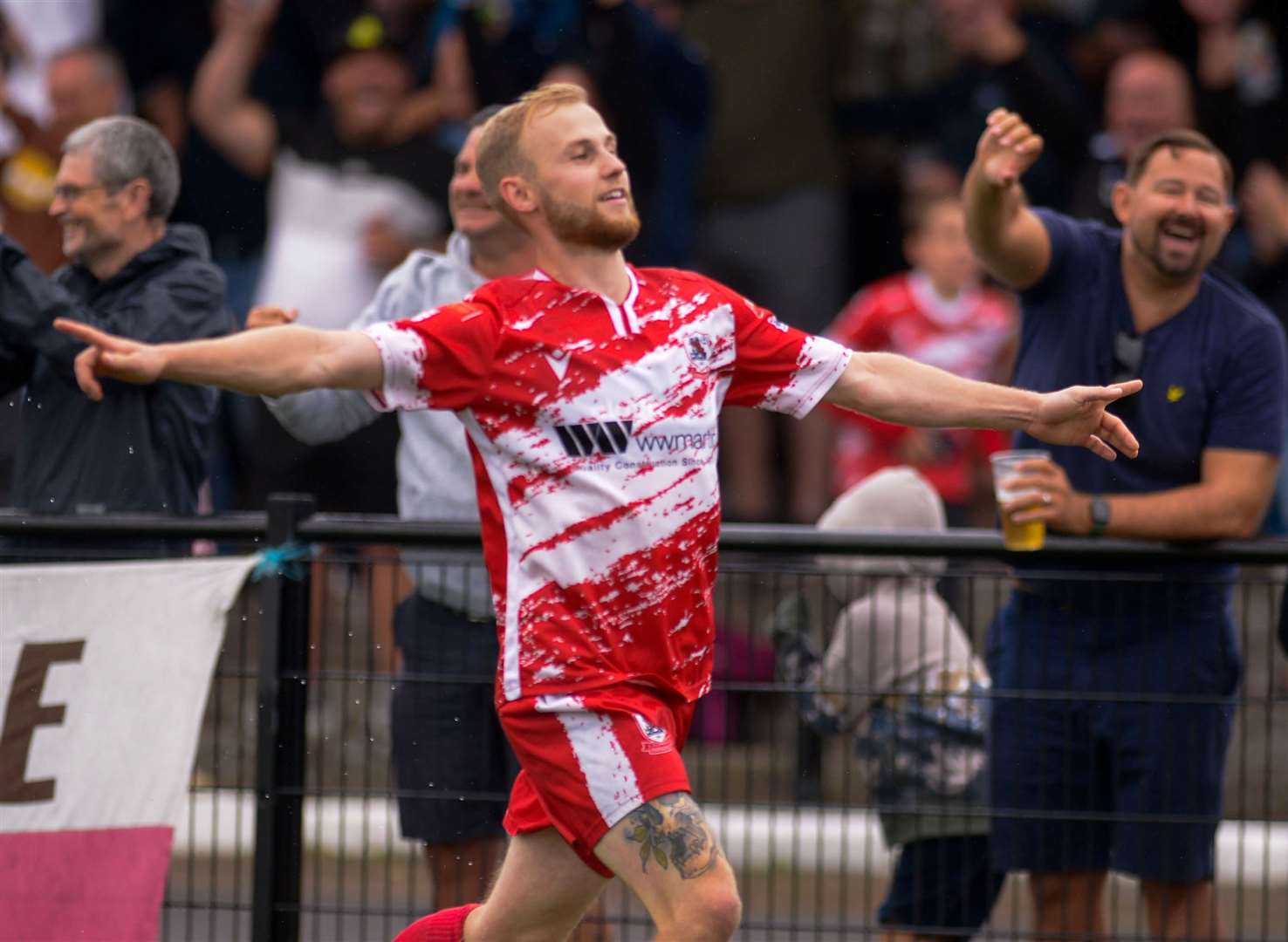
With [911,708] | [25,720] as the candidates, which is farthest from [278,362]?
[911,708]

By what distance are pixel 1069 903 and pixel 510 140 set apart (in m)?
2.50

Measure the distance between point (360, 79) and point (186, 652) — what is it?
15.7 ft

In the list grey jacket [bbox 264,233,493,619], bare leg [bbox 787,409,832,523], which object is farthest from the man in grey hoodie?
bare leg [bbox 787,409,832,523]

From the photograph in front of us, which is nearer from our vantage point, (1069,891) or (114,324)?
(1069,891)

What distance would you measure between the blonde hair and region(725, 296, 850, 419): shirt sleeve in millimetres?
548

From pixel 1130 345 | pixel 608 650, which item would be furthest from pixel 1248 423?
pixel 608 650

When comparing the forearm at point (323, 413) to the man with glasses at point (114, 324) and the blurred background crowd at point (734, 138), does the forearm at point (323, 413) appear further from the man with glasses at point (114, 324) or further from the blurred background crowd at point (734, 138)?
the blurred background crowd at point (734, 138)

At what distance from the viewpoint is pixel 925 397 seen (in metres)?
4.59

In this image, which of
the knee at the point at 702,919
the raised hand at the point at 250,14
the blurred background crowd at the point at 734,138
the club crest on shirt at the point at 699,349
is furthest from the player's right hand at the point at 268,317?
the raised hand at the point at 250,14

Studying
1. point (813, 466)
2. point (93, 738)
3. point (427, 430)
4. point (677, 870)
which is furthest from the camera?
point (813, 466)

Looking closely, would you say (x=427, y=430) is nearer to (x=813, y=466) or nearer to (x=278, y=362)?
(x=278, y=362)

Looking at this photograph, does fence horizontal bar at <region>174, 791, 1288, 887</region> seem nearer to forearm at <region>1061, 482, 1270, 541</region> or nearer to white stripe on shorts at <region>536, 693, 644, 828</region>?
forearm at <region>1061, 482, 1270, 541</region>

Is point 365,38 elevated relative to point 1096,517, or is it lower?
elevated

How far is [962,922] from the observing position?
559 centimetres
